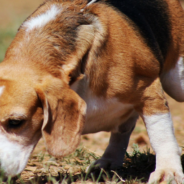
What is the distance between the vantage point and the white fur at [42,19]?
10.2 ft

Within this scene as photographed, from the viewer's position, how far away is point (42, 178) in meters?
3.40

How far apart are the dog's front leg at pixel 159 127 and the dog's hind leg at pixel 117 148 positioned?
616mm

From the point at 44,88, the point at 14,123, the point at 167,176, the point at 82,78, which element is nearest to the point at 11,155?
the point at 14,123

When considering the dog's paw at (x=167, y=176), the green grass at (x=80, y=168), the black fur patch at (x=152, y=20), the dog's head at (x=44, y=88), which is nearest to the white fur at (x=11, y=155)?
the dog's head at (x=44, y=88)

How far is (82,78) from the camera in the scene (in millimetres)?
3014

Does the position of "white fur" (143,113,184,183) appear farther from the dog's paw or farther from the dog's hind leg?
the dog's hind leg

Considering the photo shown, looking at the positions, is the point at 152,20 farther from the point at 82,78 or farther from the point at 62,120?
the point at 62,120

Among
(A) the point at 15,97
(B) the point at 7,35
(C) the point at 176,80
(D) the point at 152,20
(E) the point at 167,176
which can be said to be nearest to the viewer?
(A) the point at 15,97

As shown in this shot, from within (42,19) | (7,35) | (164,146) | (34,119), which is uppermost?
(42,19)

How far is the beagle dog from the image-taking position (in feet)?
8.91

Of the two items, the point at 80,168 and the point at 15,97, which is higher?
the point at 15,97

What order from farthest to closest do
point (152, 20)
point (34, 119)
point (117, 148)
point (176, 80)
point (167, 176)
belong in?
point (117, 148) → point (176, 80) → point (152, 20) → point (167, 176) → point (34, 119)

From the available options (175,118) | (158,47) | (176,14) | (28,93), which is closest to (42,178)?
(28,93)

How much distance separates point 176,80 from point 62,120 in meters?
1.58
